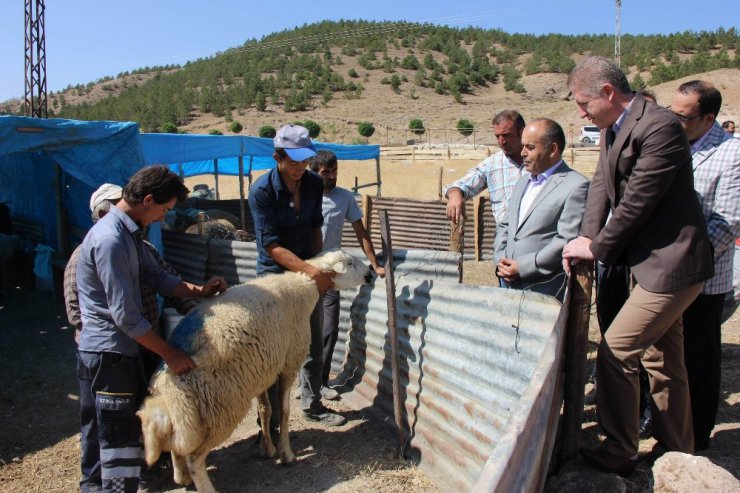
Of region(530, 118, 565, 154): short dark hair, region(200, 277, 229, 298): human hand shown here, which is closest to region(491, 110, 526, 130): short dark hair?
region(530, 118, 565, 154): short dark hair

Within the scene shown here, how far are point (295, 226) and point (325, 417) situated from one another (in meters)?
1.52

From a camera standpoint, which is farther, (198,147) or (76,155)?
(198,147)

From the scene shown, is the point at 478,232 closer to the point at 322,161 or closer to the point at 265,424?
the point at 322,161

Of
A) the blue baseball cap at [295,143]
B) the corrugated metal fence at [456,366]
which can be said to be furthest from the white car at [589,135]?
the blue baseball cap at [295,143]

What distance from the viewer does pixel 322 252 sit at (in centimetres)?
428

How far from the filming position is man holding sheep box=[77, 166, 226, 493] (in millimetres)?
2754

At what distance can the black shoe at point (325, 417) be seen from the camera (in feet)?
13.8

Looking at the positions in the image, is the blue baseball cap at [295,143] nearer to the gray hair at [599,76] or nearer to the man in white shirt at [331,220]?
the man in white shirt at [331,220]

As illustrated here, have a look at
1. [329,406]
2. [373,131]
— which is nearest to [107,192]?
[329,406]

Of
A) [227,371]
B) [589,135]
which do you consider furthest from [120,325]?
[589,135]

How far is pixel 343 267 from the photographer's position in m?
4.14

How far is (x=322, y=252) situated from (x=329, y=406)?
1316 mm

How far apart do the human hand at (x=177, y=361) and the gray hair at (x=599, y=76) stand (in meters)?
2.54

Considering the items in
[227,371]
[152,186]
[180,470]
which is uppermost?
[152,186]
